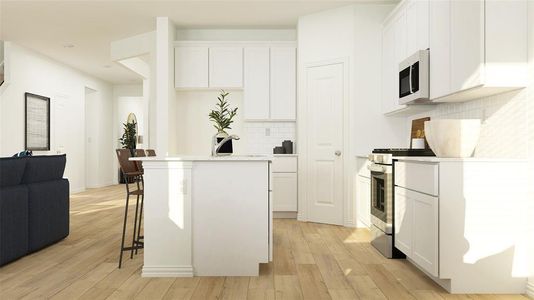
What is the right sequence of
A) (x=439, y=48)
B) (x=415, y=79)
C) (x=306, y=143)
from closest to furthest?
(x=439, y=48), (x=415, y=79), (x=306, y=143)

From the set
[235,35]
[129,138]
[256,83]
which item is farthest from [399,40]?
[129,138]

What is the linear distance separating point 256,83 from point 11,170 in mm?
3532

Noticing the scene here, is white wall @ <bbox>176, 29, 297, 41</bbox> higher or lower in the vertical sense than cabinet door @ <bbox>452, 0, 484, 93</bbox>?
higher

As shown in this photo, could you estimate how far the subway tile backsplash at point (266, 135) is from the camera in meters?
6.51

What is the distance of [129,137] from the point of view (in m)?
11.7

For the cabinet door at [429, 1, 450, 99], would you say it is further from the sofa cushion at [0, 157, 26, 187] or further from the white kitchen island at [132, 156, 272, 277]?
the sofa cushion at [0, 157, 26, 187]

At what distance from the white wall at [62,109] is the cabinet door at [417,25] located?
6.35m

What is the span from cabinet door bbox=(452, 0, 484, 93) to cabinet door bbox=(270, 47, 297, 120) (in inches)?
123

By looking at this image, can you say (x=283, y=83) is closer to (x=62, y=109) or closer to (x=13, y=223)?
(x=13, y=223)

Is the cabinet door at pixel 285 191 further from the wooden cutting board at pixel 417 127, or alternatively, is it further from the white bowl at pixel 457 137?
the white bowl at pixel 457 137


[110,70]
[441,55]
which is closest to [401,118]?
[441,55]

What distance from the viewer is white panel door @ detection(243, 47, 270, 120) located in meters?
6.35

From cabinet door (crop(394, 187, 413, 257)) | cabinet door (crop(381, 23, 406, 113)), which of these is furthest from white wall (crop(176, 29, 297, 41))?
cabinet door (crop(394, 187, 413, 257))

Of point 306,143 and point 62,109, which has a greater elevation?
point 62,109
